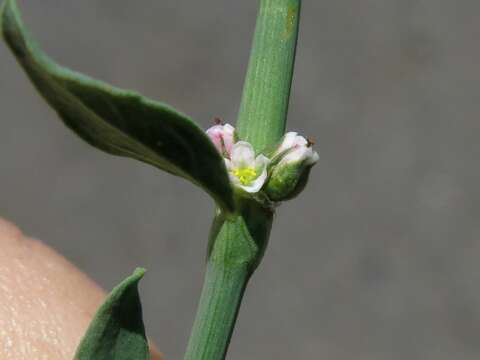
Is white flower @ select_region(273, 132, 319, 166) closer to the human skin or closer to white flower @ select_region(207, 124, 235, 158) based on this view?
white flower @ select_region(207, 124, 235, 158)

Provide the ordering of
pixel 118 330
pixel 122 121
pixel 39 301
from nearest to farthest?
pixel 122 121
pixel 118 330
pixel 39 301

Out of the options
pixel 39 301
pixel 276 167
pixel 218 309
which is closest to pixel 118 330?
pixel 218 309

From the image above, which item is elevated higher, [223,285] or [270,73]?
[270,73]

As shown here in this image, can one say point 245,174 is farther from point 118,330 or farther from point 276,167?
point 118,330

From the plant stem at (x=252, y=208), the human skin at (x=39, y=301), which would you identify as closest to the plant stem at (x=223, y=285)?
the plant stem at (x=252, y=208)

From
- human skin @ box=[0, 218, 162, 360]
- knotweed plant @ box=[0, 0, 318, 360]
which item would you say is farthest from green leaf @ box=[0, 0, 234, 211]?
human skin @ box=[0, 218, 162, 360]

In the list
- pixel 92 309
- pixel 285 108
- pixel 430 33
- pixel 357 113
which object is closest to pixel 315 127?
pixel 357 113

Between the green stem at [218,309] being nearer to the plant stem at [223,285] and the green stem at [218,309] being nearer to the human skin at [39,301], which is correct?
the plant stem at [223,285]
